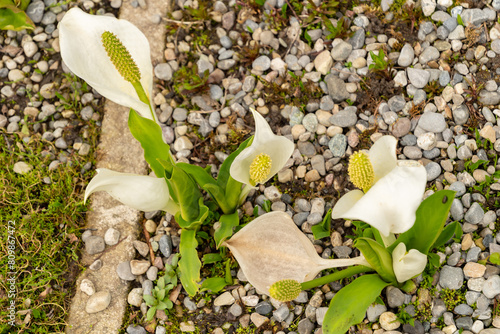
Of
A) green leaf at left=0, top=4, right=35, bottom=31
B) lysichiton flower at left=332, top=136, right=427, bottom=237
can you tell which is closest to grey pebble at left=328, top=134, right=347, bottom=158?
lysichiton flower at left=332, top=136, right=427, bottom=237

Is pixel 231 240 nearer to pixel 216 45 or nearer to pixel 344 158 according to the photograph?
pixel 344 158

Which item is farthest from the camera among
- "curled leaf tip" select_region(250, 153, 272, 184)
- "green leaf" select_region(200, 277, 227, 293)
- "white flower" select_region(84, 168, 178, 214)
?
"green leaf" select_region(200, 277, 227, 293)

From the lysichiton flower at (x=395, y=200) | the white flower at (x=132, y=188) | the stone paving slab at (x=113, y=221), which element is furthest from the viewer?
the stone paving slab at (x=113, y=221)

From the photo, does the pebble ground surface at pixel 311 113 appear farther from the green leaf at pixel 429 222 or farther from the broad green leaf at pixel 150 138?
the broad green leaf at pixel 150 138

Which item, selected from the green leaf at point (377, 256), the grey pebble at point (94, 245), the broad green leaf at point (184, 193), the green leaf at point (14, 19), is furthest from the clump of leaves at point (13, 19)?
the green leaf at point (377, 256)

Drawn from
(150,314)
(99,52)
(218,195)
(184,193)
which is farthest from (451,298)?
(99,52)

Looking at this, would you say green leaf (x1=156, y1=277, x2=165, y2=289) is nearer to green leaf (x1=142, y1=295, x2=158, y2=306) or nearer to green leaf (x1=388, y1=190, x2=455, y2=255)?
green leaf (x1=142, y1=295, x2=158, y2=306)
